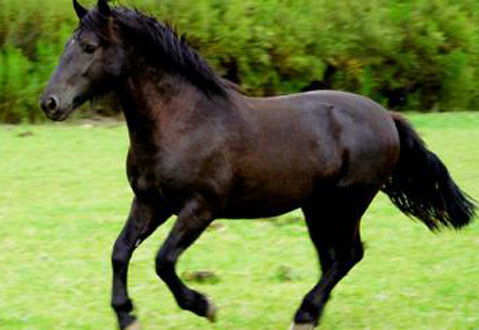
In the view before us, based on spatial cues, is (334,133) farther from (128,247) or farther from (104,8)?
(104,8)

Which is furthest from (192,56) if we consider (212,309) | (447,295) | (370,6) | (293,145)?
(370,6)

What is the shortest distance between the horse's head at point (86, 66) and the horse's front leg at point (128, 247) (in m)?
0.70

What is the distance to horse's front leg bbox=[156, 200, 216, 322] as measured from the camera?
20.2ft

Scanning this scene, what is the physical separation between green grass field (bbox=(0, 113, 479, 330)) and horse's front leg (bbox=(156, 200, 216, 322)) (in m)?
0.50

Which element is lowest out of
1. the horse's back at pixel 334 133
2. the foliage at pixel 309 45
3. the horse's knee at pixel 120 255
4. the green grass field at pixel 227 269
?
the foliage at pixel 309 45

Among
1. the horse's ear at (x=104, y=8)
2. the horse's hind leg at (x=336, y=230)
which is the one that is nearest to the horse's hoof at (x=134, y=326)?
the horse's hind leg at (x=336, y=230)

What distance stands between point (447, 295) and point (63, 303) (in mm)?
2581

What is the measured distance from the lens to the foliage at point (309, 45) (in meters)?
17.5

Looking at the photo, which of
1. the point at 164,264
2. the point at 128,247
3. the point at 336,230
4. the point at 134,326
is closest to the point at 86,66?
the point at 128,247

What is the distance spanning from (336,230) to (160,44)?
5.38 feet

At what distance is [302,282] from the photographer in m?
8.02

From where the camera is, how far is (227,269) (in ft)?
27.2

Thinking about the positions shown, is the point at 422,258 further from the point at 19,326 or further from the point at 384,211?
the point at 19,326

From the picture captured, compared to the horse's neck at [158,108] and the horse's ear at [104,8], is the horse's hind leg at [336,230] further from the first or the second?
the horse's ear at [104,8]
